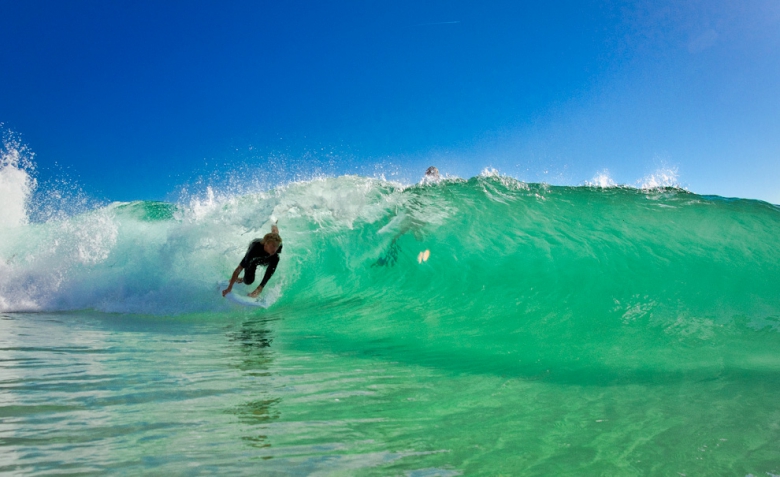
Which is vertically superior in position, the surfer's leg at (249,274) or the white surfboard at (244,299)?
the surfer's leg at (249,274)

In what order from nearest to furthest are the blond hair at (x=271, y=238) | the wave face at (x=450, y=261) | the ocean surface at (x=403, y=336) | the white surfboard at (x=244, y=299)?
the ocean surface at (x=403, y=336) < the wave face at (x=450, y=261) < the blond hair at (x=271, y=238) < the white surfboard at (x=244, y=299)

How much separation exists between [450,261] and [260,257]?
3.40 meters

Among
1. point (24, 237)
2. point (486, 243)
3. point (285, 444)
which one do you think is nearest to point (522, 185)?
point (486, 243)

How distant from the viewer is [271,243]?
7.99m

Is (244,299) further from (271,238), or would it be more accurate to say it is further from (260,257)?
(271,238)

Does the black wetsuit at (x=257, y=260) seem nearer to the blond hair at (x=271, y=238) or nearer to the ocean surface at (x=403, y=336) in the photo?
the blond hair at (x=271, y=238)

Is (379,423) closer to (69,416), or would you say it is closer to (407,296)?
(69,416)

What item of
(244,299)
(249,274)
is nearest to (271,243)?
(249,274)

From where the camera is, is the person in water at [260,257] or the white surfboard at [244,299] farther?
the white surfboard at [244,299]

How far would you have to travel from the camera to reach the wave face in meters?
6.18

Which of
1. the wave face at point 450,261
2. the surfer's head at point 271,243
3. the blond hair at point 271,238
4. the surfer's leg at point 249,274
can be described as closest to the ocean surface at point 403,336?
the wave face at point 450,261

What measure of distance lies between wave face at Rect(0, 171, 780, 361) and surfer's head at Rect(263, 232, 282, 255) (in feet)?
3.61

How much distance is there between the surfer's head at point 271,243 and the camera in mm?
7914

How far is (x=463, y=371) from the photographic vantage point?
153 inches
